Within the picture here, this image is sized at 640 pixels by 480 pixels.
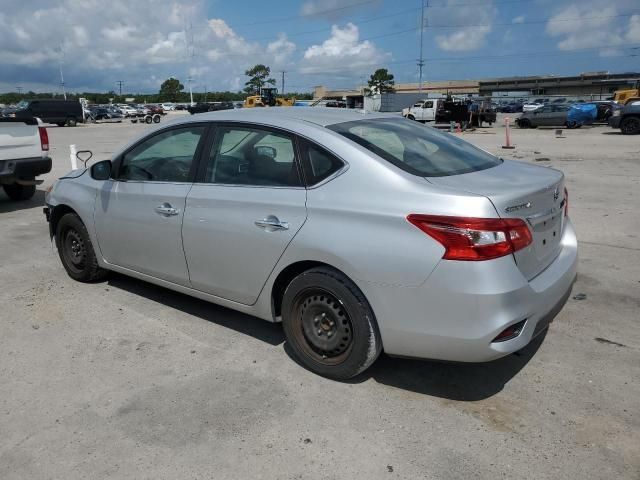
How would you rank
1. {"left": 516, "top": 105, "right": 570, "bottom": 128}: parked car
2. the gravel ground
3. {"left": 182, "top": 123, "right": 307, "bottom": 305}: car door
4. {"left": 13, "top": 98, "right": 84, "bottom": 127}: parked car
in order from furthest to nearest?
{"left": 13, "top": 98, "right": 84, "bottom": 127}: parked car, {"left": 516, "top": 105, "right": 570, "bottom": 128}: parked car, {"left": 182, "top": 123, "right": 307, "bottom": 305}: car door, the gravel ground

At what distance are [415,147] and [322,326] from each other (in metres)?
1.33

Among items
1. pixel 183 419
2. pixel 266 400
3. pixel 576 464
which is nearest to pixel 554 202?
pixel 576 464

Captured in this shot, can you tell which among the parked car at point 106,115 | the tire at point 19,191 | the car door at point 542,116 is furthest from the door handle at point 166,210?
the parked car at point 106,115

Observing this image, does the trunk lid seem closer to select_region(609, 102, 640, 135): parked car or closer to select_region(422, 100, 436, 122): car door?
select_region(609, 102, 640, 135): parked car

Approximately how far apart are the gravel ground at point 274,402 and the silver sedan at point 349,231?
36 centimetres

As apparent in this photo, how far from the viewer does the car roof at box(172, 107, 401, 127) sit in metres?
3.62

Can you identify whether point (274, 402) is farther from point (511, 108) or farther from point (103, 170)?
point (511, 108)

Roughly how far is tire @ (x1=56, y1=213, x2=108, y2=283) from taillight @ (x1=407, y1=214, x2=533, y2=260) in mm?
3436

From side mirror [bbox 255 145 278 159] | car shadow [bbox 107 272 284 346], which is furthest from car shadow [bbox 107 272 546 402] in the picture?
side mirror [bbox 255 145 278 159]

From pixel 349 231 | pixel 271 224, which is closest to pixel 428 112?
pixel 271 224

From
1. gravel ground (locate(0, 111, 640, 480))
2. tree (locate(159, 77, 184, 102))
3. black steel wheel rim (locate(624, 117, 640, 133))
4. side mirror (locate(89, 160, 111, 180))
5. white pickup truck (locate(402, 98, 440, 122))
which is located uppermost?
tree (locate(159, 77, 184, 102))

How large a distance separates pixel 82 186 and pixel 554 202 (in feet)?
13.0

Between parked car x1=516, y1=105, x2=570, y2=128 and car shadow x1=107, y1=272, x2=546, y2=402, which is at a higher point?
parked car x1=516, y1=105, x2=570, y2=128

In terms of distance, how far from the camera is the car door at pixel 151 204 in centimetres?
397
